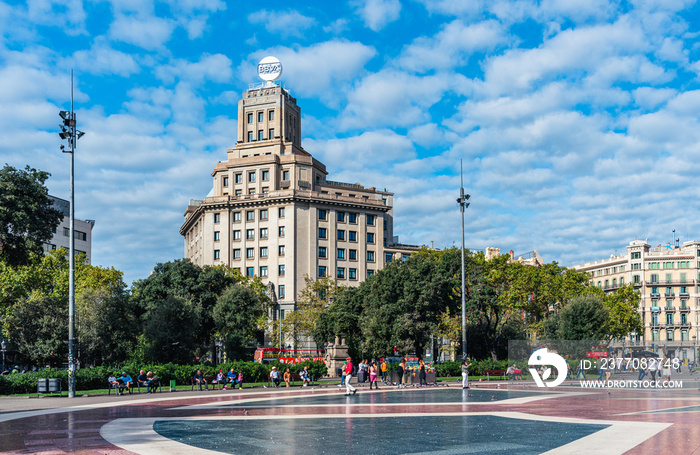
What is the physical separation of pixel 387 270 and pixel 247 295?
1521 centimetres

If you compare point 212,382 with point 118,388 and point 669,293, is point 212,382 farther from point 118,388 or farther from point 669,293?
point 669,293

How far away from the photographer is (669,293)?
131m

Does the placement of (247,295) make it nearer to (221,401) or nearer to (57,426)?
(221,401)

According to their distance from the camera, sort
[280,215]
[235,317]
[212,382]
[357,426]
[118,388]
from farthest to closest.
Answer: [280,215] → [235,317] → [212,382] → [118,388] → [357,426]

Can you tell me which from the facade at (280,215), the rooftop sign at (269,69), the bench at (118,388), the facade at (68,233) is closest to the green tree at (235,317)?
the bench at (118,388)

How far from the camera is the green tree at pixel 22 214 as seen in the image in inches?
1494

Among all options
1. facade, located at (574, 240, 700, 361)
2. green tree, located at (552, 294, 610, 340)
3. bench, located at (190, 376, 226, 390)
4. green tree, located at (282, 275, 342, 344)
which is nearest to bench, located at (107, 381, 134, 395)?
bench, located at (190, 376, 226, 390)

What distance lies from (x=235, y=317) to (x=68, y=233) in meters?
61.9

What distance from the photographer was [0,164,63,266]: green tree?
37.9 meters

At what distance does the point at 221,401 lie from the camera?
96.5 feet

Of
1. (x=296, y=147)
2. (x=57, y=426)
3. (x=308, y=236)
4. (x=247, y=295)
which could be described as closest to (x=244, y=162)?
(x=296, y=147)

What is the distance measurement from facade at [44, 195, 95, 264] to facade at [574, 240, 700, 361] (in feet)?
320

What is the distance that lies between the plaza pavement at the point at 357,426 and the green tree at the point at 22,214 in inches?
508

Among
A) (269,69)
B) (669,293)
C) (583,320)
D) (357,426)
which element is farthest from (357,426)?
(669,293)
